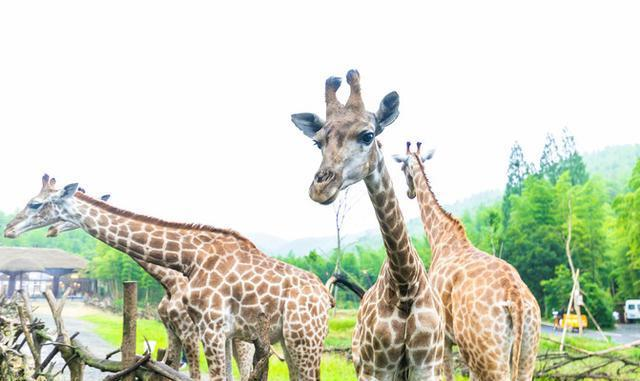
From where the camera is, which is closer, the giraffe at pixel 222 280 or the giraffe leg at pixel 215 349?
the giraffe leg at pixel 215 349

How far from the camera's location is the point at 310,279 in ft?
20.1

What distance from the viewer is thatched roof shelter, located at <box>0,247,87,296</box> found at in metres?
37.2

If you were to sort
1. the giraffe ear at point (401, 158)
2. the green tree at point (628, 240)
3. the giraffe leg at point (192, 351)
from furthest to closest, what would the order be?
1. the green tree at point (628, 240)
2. the giraffe ear at point (401, 158)
3. the giraffe leg at point (192, 351)

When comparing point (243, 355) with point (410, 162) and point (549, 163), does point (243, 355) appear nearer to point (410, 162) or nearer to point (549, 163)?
point (410, 162)

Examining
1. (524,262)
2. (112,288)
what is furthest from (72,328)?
(524,262)

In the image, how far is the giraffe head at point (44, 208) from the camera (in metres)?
6.46

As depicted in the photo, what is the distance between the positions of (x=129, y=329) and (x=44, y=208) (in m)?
3.48

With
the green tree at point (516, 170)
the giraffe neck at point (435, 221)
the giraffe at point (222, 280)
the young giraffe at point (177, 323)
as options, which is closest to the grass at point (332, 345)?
the young giraffe at point (177, 323)

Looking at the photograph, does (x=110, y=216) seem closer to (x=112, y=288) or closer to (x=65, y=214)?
(x=65, y=214)

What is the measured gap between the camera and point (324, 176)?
2.88 m

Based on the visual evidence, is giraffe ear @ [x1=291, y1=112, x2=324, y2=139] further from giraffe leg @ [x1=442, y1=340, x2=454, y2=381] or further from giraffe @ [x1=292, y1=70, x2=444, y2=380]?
giraffe leg @ [x1=442, y1=340, x2=454, y2=381]

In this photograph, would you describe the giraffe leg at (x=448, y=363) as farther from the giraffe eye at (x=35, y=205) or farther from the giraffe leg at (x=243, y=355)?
the giraffe eye at (x=35, y=205)

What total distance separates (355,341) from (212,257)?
2231 millimetres

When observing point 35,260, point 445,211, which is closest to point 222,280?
point 445,211
